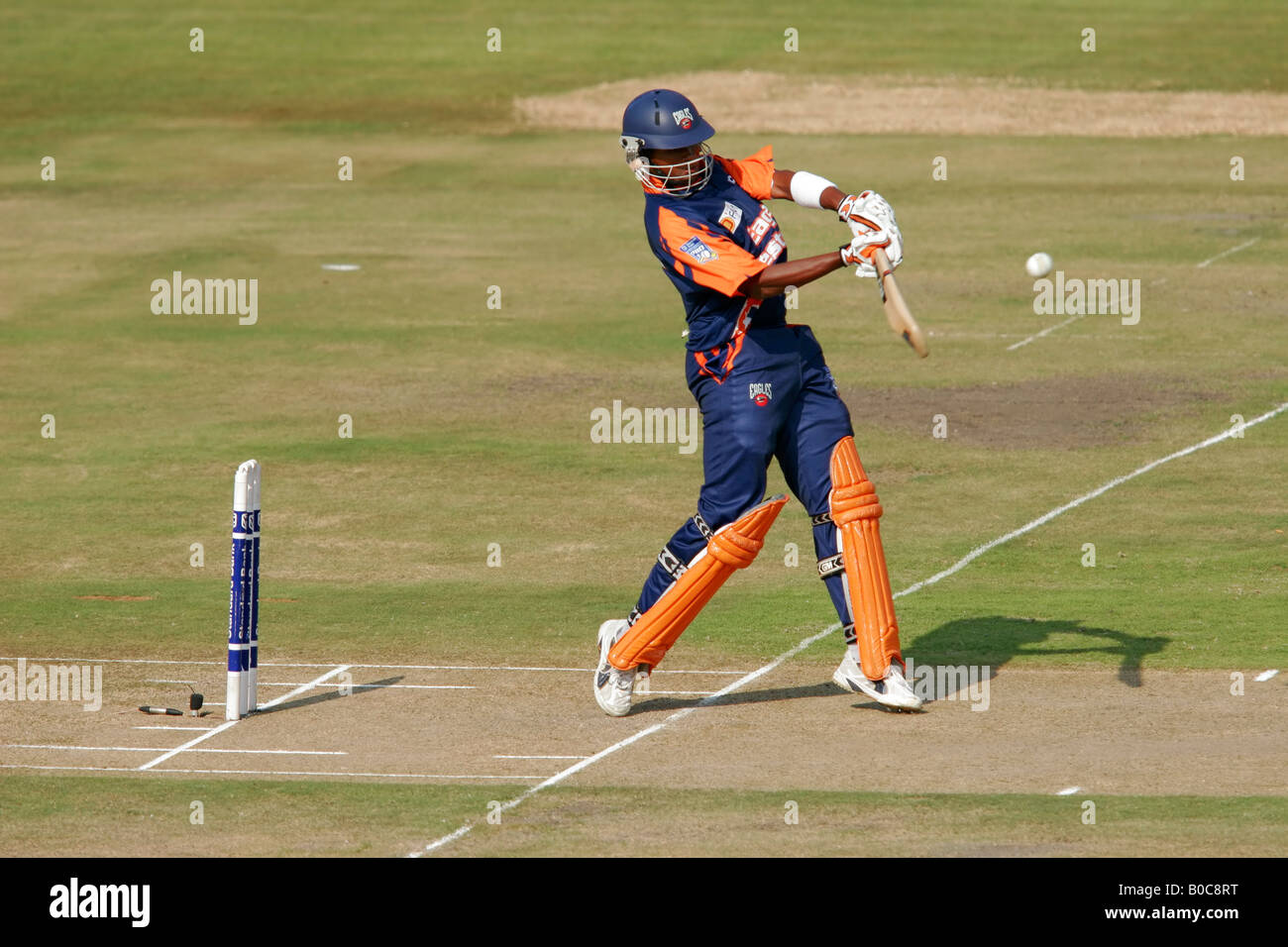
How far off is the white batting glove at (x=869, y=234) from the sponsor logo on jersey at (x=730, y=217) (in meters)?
0.65

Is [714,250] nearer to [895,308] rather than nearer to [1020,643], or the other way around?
[895,308]

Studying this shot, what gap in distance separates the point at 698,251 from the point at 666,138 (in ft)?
2.09

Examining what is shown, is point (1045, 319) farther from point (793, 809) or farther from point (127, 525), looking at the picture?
point (793, 809)

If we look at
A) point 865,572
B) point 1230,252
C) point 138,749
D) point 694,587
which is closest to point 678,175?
point 694,587

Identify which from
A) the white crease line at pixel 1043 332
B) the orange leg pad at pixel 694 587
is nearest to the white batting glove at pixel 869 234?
the orange leg pad at pixel 694 587

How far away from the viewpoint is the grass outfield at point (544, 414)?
9.24m

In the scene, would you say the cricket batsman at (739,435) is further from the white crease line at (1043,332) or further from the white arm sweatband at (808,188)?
the white crease line at (1043,332)

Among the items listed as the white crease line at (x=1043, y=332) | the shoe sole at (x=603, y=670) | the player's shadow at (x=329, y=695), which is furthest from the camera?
the white crease line at (x=1043, y=332)

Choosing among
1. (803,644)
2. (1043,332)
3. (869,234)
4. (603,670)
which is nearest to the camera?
(869,234)

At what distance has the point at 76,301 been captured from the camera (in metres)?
24.5

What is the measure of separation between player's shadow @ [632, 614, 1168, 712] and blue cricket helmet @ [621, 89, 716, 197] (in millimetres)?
2683

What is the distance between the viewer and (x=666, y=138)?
9914mm

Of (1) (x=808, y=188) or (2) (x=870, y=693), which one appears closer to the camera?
(2) (x=870, y=693)

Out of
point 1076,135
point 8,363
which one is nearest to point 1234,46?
point 1076,135
